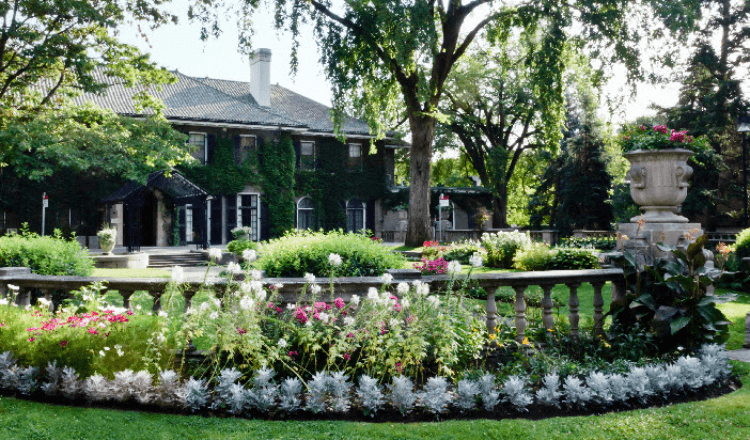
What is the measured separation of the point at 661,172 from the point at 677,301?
95.1 inches

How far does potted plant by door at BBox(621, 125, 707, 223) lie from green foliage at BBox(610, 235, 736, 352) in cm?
145

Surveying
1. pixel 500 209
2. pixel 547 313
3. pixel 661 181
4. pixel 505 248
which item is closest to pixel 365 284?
pixel 547 313

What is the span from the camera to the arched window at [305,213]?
33250 mm

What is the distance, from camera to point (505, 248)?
1747 cm

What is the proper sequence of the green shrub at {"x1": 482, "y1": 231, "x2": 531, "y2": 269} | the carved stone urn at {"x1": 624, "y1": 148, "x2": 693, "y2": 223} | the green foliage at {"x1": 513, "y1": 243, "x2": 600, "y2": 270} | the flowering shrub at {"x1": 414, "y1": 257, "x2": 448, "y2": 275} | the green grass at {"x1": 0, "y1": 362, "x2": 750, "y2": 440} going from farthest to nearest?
1. the green shrub at {"x1": 482, "y1": 231, "x2": 531, "y2": 269}
2. the green foliage at {"x1": 513, "y1": 243, "x2": 600, "y2": 270}
3. the flowering shrub at {"x1": 414, "y1": 257, "x2": 448, "y2": 275}
4. the carved stone urn at {"x1": 624, "y1": 148, "x2": 693, "y2": 223}
5. the green grass at {"x1": 0, "y1": 362, "x2": 750, "y2": 440}

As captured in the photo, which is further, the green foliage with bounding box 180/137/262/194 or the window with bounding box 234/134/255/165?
the window with bounding box 234/134/255/165

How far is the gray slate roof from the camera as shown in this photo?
2858 cm

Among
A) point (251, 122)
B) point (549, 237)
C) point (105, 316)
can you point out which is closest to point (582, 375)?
point (105, 316)

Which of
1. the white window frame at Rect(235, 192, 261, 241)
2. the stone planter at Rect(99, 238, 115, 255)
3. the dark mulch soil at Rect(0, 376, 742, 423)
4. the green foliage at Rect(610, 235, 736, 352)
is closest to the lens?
the dark mulch soil at Rect(0, 376, 742, 423)

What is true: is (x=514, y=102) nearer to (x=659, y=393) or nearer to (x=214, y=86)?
(x=214, y=86)

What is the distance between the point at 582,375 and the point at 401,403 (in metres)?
1.76

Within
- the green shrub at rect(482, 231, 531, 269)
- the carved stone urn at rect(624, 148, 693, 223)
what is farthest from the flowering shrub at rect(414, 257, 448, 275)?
the green shrub at rect(482, 231, 531, 269)

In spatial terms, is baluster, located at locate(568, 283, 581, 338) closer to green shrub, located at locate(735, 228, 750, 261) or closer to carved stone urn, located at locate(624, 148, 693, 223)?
carved stone urn, located at locate(624, 148, 693, 223)

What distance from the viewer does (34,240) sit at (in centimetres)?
936
